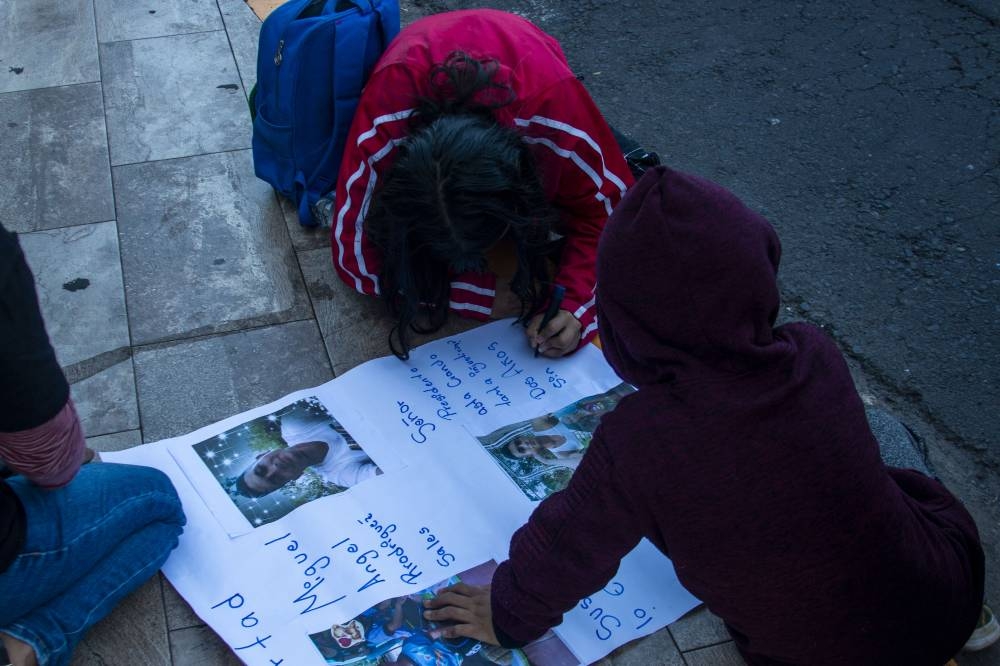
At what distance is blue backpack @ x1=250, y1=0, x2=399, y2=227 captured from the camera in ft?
6.41

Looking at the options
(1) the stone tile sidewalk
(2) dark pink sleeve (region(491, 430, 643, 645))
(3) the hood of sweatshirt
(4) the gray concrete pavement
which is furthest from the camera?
(4) the gray concrete pavement

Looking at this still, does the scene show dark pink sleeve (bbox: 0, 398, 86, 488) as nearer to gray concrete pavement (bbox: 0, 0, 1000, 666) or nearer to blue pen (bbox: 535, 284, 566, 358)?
gray concrete pavement (bbox: 0, 0, 1000, 666)

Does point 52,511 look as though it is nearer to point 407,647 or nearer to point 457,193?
point 407,647

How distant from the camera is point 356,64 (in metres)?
1.97

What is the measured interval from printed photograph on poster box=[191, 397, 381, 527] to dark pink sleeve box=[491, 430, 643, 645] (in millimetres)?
430

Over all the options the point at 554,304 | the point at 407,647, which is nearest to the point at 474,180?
the point at 554,304

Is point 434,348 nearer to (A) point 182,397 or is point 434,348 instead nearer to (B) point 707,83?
(A) point 182,397

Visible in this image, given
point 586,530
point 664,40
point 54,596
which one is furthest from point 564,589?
point 664,40

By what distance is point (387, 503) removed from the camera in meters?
1.55

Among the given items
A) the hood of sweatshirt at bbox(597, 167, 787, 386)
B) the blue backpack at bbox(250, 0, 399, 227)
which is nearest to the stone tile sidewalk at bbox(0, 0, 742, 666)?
the blue backpack at bbox(250, 0, 399, 227)

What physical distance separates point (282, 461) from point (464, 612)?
1.48ft

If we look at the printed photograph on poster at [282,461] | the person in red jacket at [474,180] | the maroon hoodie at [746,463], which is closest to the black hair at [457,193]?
Result: the person in red jacket at [474,180]

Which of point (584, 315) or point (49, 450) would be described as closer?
point (49, 450)

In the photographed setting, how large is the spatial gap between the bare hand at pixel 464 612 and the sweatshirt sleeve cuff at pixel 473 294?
0.66 metres
